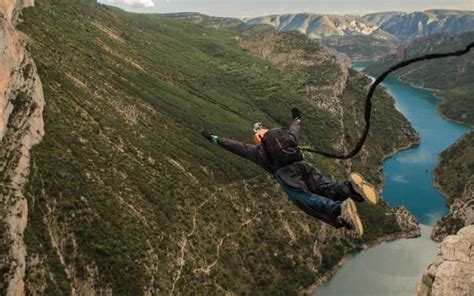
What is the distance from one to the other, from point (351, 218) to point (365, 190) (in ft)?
2.06

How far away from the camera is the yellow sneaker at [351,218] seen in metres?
10.0

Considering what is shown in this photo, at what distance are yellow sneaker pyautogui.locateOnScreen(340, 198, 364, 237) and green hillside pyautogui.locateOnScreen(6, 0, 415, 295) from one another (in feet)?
161

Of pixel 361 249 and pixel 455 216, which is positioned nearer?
pixel 361 249

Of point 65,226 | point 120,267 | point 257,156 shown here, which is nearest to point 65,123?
point 65,226

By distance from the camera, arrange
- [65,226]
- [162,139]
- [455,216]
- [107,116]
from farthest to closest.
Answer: [455,216] < [162,139] < [107,116] < [65,226]

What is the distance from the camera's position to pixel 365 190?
9.93m

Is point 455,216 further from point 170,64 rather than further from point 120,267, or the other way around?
point 170,64

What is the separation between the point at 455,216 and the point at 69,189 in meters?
80.3

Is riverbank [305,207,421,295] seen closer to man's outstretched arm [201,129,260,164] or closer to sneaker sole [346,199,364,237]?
man's outstretched arm [201,129,260,164]

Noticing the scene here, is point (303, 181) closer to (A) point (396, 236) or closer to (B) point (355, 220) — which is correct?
(B) point (355, 220)

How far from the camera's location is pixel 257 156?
1238 centimetres

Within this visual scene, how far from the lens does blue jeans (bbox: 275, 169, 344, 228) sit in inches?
416

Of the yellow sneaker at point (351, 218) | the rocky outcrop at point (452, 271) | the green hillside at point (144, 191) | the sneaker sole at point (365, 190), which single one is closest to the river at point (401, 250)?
the green hillside at point (144, 191)

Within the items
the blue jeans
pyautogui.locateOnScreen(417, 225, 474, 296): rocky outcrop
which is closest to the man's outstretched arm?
the blue jeans
